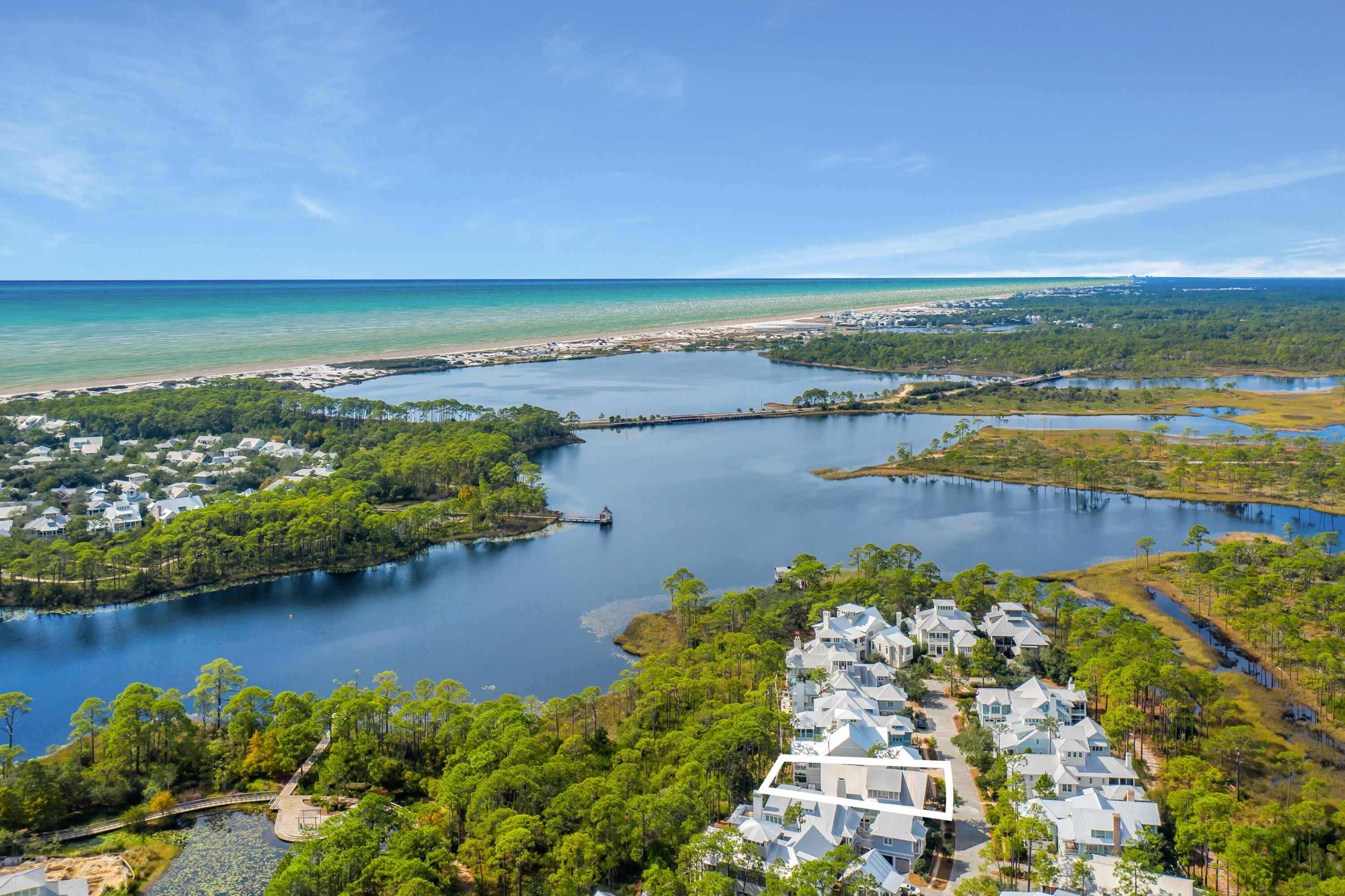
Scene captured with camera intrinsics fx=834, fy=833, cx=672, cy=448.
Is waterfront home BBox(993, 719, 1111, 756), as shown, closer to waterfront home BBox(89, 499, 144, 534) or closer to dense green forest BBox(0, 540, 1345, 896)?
dense green forest BBox(0, 540, 1345, 896)

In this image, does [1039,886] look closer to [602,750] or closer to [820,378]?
[602,750]

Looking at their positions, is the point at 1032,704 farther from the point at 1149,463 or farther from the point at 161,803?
the point at 1149,463

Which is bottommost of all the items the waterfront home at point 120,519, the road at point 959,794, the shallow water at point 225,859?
the road at point 959,794

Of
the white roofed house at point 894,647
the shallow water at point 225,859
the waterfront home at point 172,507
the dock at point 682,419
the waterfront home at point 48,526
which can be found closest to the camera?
the shallow water at point 225,859

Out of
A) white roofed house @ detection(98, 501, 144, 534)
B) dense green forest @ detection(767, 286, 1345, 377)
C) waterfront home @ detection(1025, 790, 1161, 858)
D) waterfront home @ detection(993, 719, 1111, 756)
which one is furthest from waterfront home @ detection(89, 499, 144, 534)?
dense green forest @ detection(767, 286, 1345, 377)

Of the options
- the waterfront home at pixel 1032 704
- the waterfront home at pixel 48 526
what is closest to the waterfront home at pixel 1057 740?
the waterfront home at pixel 1032 704

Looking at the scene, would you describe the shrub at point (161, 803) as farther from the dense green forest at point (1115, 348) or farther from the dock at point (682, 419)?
the dense green forest at point (1115, 348)

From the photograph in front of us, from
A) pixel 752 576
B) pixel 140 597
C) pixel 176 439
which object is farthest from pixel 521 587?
pixel 176 439

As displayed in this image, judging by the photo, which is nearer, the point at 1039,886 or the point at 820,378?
the point at 1039,886
